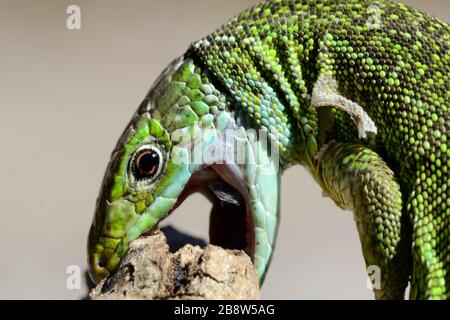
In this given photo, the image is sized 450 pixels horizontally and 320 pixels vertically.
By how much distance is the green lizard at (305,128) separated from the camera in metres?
2.19

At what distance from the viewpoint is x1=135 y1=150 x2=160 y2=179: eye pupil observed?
244cm

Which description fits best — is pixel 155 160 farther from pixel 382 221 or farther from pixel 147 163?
pixel 382 221

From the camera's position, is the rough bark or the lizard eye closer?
the rough bark

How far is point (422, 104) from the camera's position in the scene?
7.19 ft

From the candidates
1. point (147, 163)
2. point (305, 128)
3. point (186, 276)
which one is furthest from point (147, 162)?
point (186, 276)

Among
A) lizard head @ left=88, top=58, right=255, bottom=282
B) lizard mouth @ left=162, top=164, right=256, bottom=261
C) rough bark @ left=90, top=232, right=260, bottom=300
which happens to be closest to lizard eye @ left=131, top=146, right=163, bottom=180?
lizard head @ left=88, top=58, right=255, bottom=282

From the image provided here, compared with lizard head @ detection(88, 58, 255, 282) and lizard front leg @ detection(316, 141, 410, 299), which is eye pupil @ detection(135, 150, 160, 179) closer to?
lizard head @ detection(88, 58, 255, 282)

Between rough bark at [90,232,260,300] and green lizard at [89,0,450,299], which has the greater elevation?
green lizard at [89,0,450,299]

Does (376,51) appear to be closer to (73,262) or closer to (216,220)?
(216,220)

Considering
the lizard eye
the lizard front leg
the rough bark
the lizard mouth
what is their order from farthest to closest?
the lizard mouth, the lizard eye, the lizard front leg, the rough bark

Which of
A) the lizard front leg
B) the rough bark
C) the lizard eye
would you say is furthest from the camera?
the lizard eye

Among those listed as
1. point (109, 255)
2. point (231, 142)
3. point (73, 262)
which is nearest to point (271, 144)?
point (231, 142)

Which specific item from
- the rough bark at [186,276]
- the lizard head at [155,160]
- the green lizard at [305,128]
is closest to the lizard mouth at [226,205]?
the green lizard at [305,128]

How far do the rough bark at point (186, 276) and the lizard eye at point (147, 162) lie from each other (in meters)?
0.51
